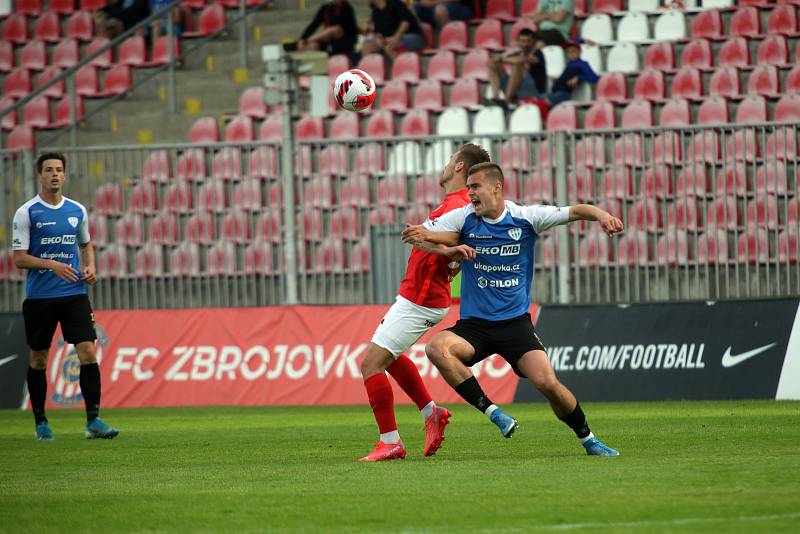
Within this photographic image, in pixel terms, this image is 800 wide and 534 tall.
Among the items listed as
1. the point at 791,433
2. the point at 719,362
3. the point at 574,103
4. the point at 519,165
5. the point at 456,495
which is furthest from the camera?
the point at 574,103

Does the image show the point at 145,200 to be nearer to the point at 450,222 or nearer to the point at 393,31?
the point at 393,31

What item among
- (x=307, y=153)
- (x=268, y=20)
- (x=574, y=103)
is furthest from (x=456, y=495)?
(x=268, y=20)

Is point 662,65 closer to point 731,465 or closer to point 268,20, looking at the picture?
point 268,20

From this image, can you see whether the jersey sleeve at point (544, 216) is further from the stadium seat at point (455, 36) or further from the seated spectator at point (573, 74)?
the stadium seat at point (455, 36)

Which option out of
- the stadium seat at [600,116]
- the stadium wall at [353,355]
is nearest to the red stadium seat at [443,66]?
the stadium seat at [600,116]

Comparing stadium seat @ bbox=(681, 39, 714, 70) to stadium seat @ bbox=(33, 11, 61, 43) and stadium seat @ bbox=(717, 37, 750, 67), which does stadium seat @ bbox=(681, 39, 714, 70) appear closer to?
stadium seat @ bbox=(717, 37, 750, 67)

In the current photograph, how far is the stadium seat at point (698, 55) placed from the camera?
20156 mm

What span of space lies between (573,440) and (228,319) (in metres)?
7.07

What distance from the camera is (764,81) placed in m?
19.1

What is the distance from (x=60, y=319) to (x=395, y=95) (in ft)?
33.3

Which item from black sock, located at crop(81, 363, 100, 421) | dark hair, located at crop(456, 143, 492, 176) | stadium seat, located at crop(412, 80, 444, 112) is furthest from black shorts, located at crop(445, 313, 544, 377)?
stadium seat, located at crop(412, 80, 444, 112)

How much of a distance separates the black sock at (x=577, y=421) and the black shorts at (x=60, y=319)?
4919 millimetres

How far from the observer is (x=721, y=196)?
51.6 feet

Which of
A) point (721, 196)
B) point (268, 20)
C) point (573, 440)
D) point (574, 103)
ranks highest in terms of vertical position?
point (268, 20)
